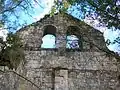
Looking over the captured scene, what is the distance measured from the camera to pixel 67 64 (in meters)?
11.6

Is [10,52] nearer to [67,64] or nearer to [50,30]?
[67,64]

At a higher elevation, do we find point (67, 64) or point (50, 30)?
point (50, 30)

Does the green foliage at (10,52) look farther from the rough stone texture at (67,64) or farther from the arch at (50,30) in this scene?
the arch at (50,30)

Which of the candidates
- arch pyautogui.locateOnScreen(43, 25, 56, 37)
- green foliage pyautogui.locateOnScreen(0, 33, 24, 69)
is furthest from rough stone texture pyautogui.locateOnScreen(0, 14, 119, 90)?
green foliage pyautogui.locateOnScreen(0, 33, 24, 69)

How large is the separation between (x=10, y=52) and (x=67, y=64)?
2.33m

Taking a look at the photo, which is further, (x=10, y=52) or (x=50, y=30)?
(x=50, y=30)

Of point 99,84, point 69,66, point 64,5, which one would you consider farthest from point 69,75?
point 64,5

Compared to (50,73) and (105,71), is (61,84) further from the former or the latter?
(105,71)

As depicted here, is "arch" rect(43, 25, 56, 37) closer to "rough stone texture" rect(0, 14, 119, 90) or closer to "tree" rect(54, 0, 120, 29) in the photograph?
"rough stone texture" rect(0, 14, 119, 90)

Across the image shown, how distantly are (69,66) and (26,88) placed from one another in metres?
2.17

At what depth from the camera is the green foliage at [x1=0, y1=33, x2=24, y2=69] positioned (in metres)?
10.5

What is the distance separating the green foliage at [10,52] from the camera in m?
10.5

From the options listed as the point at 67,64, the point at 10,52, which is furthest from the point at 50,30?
the point at 10,52

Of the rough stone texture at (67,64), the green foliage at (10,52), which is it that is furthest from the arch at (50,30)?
the green foliage at (10,52)
